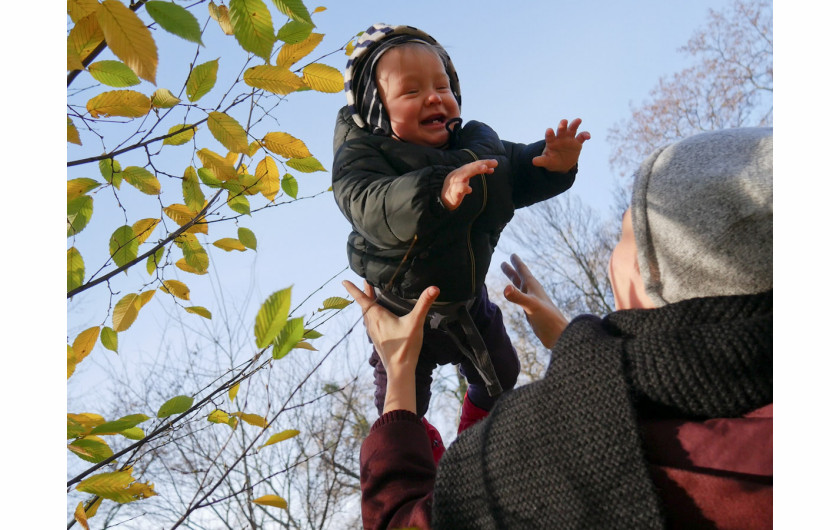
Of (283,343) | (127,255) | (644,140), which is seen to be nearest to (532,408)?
(283,343)

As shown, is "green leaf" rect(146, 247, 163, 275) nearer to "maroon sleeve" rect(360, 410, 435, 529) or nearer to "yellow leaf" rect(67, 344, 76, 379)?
"yellow leaf" rect(67, 344, 76, 379)

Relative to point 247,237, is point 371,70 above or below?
above

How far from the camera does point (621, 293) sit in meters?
1.24

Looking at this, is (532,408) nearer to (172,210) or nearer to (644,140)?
(172,210)

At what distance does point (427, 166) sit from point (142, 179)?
29.6 inches

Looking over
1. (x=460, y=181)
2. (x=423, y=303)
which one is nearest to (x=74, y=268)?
(x=423, y=303)

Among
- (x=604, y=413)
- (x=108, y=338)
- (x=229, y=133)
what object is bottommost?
(x=604, y=413)

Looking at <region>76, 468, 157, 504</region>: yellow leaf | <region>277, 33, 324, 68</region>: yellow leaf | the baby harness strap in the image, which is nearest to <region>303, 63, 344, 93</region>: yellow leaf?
<region>277, 33, 324, 68</region>: yellow leaf

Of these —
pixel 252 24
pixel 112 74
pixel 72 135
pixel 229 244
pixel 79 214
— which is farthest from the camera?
pixel 229 244

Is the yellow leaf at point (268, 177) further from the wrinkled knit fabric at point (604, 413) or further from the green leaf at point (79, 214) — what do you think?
the wrinkled knit fabric at point (604, 413)

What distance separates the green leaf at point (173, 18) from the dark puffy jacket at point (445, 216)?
62 cm

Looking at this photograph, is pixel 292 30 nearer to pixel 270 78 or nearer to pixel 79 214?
pixel 270 78

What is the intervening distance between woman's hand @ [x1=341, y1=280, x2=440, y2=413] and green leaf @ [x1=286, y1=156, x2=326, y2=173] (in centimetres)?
40

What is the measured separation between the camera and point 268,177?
67.1 inches
